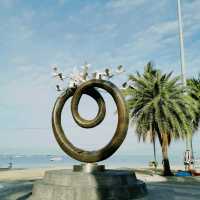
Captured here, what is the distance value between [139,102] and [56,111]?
41.9 ft

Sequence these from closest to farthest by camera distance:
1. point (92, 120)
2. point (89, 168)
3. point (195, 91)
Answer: point (89, 168) → point (92, 120) → point (195, 91)

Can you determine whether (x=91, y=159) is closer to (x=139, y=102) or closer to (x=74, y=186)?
(x=74, y=186)

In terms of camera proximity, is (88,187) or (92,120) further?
(92,120)

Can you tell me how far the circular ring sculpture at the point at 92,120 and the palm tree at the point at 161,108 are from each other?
1071 centimetres

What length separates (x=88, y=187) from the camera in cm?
1119

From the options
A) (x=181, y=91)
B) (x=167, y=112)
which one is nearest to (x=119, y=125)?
(x=167, y=112)

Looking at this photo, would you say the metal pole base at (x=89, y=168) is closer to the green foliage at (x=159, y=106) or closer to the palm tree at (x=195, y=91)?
the green foliage at (x=159, y=106)

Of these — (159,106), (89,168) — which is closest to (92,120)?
(89,168)

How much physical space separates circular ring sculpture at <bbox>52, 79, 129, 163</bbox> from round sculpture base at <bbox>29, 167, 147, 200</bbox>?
3.19ft

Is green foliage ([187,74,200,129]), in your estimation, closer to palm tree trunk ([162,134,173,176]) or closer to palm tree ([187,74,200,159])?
palm tree ([187,74,200,159])

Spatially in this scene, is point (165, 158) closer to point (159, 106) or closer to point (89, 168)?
point (159, 106)

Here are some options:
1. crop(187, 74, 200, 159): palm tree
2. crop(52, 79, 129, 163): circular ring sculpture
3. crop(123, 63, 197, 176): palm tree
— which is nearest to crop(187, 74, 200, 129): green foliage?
crop(187, 74, 200, 159): palm tree

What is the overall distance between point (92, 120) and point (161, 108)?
39.8 feet

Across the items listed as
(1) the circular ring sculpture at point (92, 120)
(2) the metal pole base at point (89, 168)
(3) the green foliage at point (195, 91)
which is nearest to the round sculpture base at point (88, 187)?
(2) the metal pole base at point (89, 168)
